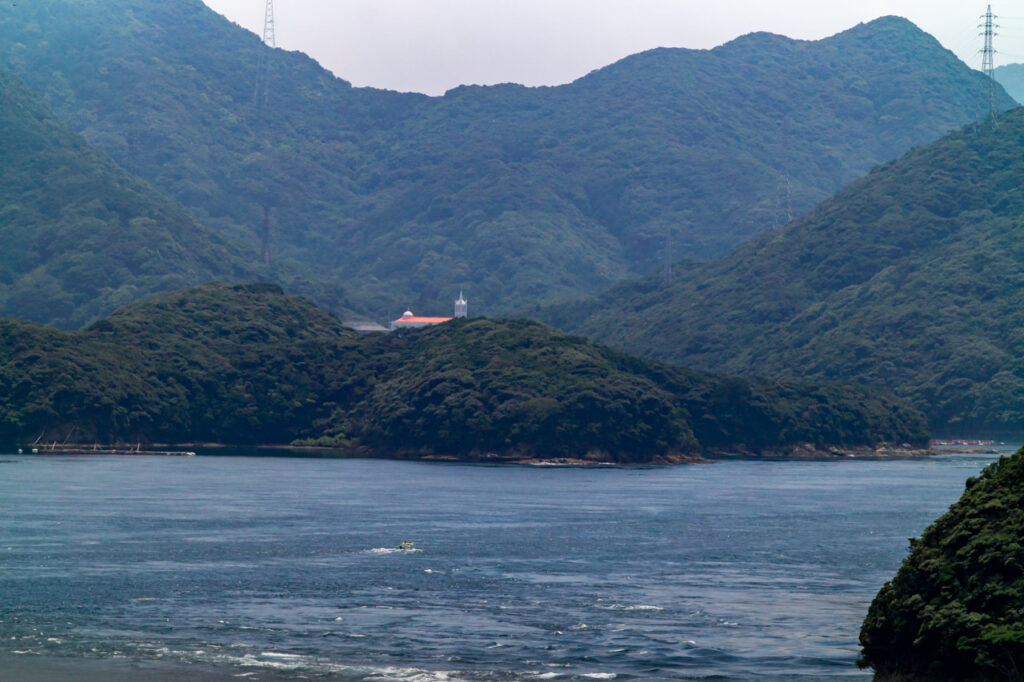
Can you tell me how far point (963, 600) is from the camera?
45.2 m

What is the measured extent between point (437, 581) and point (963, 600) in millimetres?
43325

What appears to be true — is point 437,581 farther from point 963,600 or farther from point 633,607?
point 963,600

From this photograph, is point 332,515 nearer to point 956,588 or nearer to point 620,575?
point 620,575

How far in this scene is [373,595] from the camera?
76688mm

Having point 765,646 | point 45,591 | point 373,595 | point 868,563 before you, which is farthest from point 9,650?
point 868,563

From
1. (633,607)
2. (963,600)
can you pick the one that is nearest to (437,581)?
(633,607)

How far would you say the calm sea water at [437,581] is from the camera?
191 ft

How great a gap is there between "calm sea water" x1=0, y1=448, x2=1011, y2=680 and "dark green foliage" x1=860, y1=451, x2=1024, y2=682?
8.48 meters

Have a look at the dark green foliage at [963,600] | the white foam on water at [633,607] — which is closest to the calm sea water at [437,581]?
the white foam on water at [633,607]

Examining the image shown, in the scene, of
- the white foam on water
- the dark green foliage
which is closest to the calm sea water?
the white foam on water

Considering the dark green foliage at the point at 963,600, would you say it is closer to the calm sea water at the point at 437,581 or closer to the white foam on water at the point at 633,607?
the calm sea water at the point at 437,581

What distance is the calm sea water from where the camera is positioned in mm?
58219

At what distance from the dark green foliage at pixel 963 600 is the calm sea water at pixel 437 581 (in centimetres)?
848

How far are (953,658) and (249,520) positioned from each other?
83924 mm
